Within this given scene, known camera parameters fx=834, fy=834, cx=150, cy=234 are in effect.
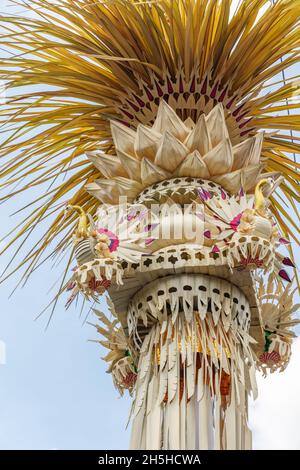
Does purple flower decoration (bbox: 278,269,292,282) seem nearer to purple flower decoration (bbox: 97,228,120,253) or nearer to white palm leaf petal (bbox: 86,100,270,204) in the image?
white palm leaf petal (bbox: 86,100,270,204)

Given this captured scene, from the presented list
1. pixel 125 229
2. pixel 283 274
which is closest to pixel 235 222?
pixel 283 274

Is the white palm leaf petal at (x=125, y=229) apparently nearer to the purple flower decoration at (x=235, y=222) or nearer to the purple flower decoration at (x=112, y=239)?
the purple flower decoration at (x=112, y=239)

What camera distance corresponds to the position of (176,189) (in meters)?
5.86

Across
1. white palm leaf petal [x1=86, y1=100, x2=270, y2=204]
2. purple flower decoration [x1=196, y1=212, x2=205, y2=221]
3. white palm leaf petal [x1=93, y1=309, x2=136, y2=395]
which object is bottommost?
white palm leaf petal [x1=93, y1=309, x2=136, y2=395]

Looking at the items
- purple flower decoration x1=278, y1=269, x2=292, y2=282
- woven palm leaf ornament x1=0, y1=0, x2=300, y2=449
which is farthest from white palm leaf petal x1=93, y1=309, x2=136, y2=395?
purple flower decoration x1=278, y1=269, x2=292, y2=282

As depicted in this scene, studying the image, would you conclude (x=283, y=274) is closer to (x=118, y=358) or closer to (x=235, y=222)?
(x=235, y=222)

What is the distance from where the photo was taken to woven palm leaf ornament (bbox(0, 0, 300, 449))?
5.22m

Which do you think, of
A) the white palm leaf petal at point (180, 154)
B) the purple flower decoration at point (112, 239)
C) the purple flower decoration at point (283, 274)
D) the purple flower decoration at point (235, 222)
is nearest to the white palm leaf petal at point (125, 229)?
the purple flower decoration at point (112, 239)

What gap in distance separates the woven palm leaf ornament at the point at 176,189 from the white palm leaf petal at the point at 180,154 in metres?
0.01

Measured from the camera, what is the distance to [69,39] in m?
6.41

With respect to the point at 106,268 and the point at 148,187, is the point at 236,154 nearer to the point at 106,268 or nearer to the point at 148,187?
the point at 148,187

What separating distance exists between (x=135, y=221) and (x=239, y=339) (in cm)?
106

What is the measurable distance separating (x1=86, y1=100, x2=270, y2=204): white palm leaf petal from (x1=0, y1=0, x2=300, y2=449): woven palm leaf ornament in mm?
10

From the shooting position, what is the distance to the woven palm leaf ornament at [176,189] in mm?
5223
